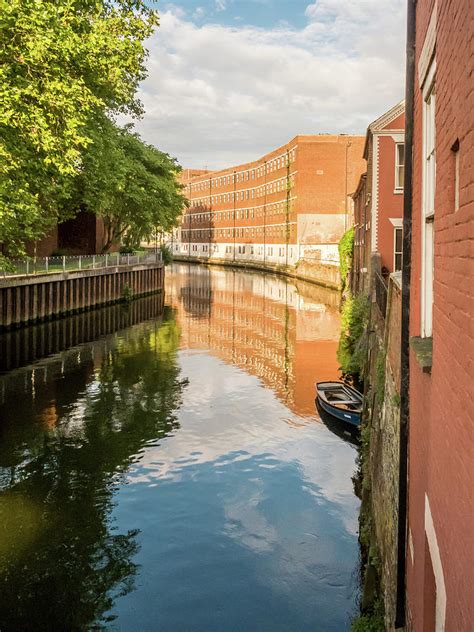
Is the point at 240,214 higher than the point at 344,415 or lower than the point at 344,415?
higher

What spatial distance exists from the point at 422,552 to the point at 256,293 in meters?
53.4

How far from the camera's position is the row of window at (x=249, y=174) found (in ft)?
267

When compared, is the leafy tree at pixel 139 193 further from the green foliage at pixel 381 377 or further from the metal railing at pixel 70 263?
the green foliage at pixel 381 377

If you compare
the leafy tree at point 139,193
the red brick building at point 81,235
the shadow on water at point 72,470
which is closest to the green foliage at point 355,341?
the shadow on water at point 72,470

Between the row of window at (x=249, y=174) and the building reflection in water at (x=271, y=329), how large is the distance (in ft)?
70.9

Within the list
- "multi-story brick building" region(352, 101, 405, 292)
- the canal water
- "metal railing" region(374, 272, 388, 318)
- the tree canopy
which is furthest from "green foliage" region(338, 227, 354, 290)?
the tree canopy

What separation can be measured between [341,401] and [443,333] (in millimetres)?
15771

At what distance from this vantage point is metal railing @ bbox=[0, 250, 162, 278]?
32.8m

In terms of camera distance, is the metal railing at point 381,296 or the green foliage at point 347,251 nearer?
the metal railing at point 381,296

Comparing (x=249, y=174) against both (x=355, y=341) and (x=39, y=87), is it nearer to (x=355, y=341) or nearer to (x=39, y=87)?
(x=355, y=341)

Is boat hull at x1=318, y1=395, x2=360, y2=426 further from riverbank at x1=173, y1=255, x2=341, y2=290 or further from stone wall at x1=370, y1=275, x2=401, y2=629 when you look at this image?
riverbank at x1=173, y1=255, x2=341, y2=290

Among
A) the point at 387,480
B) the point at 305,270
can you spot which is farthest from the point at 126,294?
the point at 387,480

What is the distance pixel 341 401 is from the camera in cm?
1984

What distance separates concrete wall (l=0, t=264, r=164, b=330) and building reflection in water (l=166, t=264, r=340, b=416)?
178 inches
